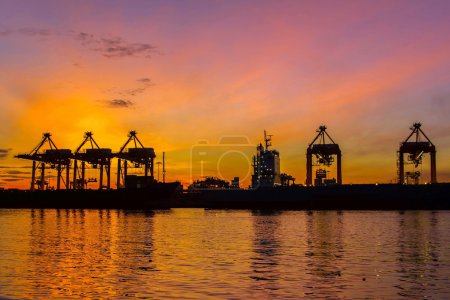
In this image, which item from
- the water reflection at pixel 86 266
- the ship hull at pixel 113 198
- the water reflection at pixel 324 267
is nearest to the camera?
the water reflection at pixel 86 266

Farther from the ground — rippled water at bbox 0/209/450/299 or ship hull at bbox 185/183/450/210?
ship hull at bbox 185/183/450/210

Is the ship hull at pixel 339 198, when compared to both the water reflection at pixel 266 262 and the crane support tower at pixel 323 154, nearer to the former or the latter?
the crane support tower at pixel 323 154

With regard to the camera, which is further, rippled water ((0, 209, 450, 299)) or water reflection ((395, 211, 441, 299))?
water reflection ((395, 211, 441, 299))

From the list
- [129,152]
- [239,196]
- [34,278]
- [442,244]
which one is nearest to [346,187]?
[239,196]

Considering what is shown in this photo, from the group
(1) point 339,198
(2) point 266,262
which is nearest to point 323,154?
(1) point 339,198

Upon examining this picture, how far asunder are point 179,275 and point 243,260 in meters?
7.57

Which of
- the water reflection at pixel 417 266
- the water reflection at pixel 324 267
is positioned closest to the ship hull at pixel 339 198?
the water reflection at pixel 417 266

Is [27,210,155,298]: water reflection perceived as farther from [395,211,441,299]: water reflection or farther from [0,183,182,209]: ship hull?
[0,183,182,209]: ship hull

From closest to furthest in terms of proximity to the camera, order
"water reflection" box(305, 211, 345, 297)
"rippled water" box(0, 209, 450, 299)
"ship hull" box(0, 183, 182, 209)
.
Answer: "rippled water" box(0, 209, 450, 299) < "water reflection" box(305, 211, 345, 297) < "ship hull" box(0, 183, 182, 209)

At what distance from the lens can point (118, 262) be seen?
109 feet

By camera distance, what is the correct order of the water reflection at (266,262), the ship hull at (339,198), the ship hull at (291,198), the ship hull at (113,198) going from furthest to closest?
the ship hull at (113,198), the ship hull at (291,198), the ship hull at (339,198), the water reflection at (266,262)

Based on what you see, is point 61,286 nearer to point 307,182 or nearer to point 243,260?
point 243,260

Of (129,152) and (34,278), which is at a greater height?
(129,152)

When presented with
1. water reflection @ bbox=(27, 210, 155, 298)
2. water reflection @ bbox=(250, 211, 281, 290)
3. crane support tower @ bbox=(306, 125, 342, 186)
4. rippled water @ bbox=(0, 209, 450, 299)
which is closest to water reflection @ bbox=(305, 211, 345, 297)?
rippled water @ bbox=(0, 209, 450, 299)
